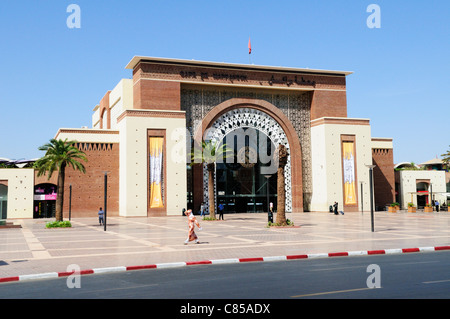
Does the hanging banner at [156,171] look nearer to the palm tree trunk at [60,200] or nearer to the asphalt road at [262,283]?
the palm tree trunk at [60,200]

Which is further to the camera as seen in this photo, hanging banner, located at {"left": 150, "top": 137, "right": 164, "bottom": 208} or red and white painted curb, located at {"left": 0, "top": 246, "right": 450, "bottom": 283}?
hanging banner, located at {"left": 150, "top": 137, "right": 164, "bottom": 208}

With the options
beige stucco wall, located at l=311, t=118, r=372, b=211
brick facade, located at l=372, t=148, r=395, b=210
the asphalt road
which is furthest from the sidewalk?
brick facade, located at l=372, t=148, r=395, b=210

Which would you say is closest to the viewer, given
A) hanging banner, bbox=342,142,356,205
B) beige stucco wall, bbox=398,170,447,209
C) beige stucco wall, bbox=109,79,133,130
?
hanging banner, bbox=342,142,356,205

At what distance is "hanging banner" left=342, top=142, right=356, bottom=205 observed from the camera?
56.5m

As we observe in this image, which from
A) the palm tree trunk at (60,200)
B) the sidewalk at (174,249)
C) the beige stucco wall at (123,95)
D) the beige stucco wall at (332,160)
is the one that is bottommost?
the sidewalk at (174,249)

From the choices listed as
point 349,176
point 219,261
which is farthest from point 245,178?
point 219,261

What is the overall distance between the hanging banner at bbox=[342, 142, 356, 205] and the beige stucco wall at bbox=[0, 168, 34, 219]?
35867mm

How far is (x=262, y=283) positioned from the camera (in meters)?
11.1

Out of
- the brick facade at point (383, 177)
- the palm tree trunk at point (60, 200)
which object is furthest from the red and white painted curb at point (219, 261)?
the brick facade at point (383, 177)

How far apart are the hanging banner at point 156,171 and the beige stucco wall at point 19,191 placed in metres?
13.5

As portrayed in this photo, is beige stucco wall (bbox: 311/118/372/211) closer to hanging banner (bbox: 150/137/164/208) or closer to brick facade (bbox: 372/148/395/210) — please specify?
brick facade (bbox: 372/148/395/210)

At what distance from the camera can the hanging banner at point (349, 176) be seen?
5647 centimetres

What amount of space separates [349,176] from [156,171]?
23.1 m
